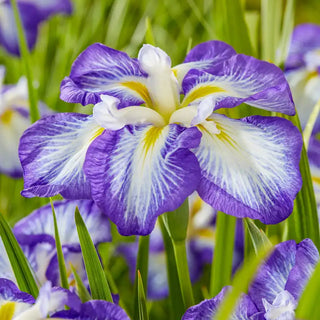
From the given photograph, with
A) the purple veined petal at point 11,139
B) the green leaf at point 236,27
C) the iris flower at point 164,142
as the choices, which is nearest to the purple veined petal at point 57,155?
the iris flower at point 164,142

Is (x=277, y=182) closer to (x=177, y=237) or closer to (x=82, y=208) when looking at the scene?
(x=177, y=237)

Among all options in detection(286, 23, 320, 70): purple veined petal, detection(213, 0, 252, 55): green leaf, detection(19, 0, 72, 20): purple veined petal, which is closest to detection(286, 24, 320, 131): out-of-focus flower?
detection(286, 23, 320, 70): purple veined petal

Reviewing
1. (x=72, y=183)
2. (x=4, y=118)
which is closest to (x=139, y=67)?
(x=72, y=183)

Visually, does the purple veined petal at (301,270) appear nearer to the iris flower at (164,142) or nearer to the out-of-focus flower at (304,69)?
the iris flower at (164,142)

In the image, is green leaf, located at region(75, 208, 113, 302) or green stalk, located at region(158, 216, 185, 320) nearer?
green leaf, located at region(75, 208, 113, 302)

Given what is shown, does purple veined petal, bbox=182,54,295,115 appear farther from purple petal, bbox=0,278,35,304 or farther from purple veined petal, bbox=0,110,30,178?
purple veined petal, bbox=0,110,30,178

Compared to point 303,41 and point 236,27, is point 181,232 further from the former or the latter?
point 303,41
